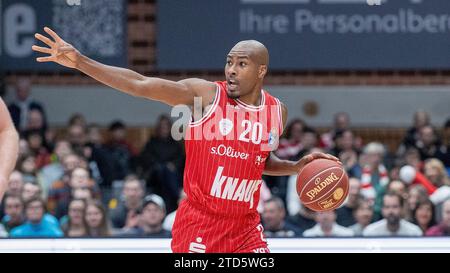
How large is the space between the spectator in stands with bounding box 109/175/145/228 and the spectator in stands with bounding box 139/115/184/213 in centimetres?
70

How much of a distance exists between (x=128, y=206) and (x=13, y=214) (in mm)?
1161

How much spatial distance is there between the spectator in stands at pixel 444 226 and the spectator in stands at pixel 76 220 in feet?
10.7

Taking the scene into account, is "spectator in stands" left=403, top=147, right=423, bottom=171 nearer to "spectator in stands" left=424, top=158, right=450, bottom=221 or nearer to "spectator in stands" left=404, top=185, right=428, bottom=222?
"spectator in stands" left=424, top=158, right=450, bottom=221

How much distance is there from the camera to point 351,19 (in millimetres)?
13680

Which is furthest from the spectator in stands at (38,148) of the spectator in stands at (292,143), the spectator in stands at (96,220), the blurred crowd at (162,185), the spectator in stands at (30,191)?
the spectator in stands at (292,143)

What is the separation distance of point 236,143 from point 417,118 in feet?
21.0

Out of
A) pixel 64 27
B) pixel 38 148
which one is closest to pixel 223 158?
pixel 38 148

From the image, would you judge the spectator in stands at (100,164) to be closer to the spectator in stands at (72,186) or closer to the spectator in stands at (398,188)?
the spectator in stands at (72,186)

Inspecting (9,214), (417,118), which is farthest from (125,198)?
(417,118)

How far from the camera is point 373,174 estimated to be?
1149 centimetres

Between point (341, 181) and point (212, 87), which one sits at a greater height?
point (212, 87)

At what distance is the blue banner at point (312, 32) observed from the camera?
13.7 m

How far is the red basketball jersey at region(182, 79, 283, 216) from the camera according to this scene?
6.71m

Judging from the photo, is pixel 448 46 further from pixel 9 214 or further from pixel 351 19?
pixel 9 214
